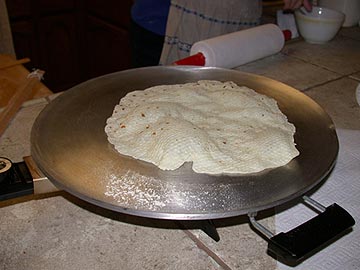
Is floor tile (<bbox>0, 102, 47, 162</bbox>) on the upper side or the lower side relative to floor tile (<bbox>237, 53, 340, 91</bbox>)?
Answer: lower

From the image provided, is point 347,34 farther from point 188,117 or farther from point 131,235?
point 131,235

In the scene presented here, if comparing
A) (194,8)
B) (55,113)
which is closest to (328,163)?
(55,113)

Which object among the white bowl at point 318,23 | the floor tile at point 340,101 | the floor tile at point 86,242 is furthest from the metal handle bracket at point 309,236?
the white bowl at point 318,23

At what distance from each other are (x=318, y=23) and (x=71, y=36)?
5.42ft

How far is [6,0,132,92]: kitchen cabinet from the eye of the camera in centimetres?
225

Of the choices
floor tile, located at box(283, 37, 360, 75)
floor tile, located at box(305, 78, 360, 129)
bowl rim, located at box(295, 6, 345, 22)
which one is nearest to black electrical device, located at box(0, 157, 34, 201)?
floor tile, located at box(305, 78, 360, 129)

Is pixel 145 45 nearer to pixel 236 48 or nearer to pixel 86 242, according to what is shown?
pixel 236 48

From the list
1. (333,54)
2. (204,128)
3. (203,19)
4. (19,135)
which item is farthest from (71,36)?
(204,128)

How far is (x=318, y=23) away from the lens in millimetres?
1255

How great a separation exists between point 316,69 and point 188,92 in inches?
21.1

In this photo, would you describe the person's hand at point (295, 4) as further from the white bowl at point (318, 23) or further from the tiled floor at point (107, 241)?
the tiled floor at point (107, 241)

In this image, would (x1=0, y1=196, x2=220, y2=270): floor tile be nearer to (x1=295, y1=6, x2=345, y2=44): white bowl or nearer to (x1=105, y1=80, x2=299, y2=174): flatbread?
(x1=105, y1=80, x2=299, y2=174): flatbread

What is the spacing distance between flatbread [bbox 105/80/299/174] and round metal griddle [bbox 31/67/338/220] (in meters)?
0.02

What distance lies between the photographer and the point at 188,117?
0.67 m
